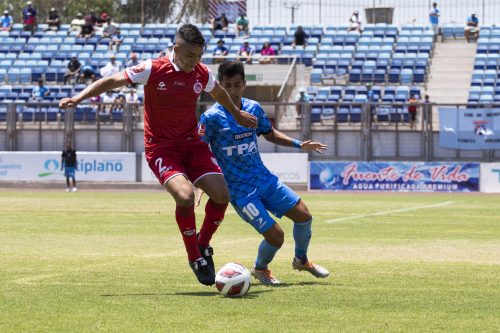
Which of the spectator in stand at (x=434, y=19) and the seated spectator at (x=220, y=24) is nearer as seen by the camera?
the spectator in stand at (x=434, y=19)

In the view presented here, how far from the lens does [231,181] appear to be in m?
10.7

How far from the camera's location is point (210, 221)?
10.5m

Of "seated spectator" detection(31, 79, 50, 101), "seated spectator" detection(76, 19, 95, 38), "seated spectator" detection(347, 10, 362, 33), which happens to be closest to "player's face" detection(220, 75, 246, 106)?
"seated spectator" detection(31, 79, 50, 101)

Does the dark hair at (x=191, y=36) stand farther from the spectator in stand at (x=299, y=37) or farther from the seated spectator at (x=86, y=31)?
the seated spectator at (x=86, y=31)

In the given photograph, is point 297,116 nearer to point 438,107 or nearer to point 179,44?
point 438,107

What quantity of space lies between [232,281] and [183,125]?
5.16ft

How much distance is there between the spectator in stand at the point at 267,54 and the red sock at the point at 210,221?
3450cm

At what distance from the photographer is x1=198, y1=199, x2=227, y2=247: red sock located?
34.3 feet

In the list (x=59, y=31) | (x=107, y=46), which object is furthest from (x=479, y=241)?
(x=59, y=31)

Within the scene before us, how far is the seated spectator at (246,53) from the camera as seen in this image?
1775 inches

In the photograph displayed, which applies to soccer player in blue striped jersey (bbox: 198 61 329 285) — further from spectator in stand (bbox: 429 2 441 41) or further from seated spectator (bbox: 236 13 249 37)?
seated spectator (bbox: 236 13 249 37)

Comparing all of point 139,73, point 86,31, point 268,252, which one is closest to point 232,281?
point 268,252

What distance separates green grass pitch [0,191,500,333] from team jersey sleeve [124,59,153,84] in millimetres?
1892

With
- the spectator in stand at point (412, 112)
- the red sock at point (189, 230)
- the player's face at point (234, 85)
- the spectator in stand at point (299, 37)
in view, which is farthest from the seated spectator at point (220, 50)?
the red sock at point (189, 230)
